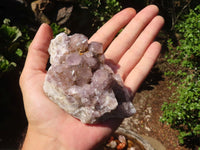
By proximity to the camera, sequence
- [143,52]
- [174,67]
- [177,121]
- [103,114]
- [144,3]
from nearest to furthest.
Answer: [103,114]
[143,52]
[177,121]
[174,67]
[144,3]

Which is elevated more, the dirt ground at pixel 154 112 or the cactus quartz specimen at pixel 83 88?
the cactus quartz specimen at pixel 83 88

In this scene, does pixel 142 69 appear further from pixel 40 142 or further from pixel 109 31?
pixel 40 142

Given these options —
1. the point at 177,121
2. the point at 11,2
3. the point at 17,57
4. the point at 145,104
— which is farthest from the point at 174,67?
the point at 11,2

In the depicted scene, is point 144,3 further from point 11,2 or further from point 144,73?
point 144,73

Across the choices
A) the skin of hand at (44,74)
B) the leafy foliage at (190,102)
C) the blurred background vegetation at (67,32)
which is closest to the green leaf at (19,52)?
the blurred background vegetation at (67,32)

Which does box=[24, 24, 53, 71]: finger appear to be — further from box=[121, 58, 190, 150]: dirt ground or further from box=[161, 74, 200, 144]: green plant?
box=[121, 58, 190, 150]: dirt ground

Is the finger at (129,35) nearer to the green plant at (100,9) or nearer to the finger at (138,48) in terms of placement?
the finger at (138,48)

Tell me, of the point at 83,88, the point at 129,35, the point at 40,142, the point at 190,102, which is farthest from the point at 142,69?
the point at 40,142

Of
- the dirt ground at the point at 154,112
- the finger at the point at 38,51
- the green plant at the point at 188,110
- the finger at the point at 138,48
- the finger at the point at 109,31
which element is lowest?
the dirt ground at the point at 154,112
